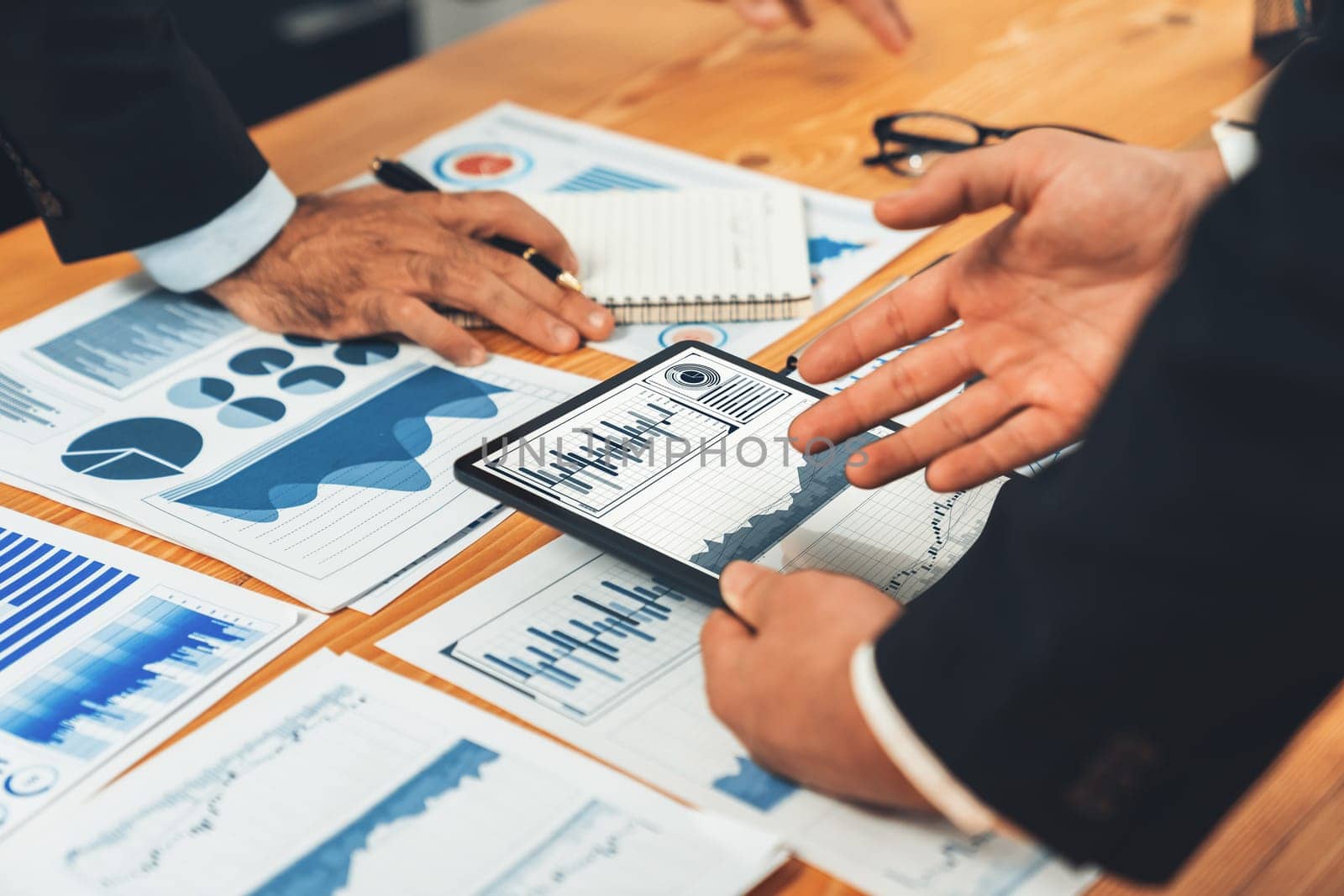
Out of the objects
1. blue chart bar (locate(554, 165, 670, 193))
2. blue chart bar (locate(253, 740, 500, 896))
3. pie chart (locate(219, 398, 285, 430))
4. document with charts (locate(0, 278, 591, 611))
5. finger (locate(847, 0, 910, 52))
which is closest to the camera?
blue chart bar (locate(253, 740, 500, 896))

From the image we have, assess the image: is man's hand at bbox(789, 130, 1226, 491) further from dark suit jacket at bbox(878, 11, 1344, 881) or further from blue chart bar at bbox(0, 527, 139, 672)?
blue chart bar at bbox(0, 527, 139, 672)

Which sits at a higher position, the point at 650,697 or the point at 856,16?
the point at 856,16

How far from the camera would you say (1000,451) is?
2.08 feet

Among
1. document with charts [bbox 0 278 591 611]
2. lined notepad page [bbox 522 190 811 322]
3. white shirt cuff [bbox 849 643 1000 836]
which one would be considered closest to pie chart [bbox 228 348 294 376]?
document with charts [bbox 0 278 591 611]

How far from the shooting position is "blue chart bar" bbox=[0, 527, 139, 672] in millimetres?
678

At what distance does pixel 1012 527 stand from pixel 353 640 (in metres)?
0.35

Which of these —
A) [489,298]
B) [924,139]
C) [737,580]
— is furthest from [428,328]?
[924,139]

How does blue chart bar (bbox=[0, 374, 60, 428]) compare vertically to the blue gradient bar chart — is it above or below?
above

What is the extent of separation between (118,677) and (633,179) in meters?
0.69

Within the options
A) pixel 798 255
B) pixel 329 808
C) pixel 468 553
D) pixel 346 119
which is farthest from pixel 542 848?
pixel 346 119

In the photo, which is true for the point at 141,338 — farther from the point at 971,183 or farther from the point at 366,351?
the point at 971,183

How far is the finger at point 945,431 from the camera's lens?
656 millimetres

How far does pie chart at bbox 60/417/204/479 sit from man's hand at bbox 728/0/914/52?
0.85 meters

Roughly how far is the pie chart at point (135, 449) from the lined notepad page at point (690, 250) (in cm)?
32
